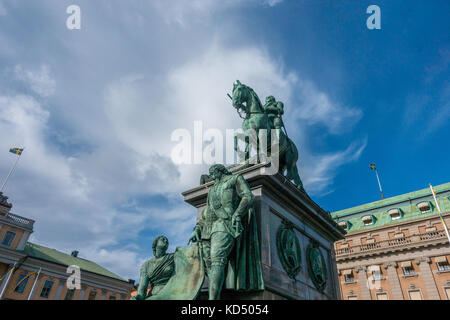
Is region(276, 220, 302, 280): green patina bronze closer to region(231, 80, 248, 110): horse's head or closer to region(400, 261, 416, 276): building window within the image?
region(231, 80, 248, 110): horse's head

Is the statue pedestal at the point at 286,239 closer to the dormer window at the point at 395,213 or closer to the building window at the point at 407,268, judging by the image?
the building window at the point at 407,268

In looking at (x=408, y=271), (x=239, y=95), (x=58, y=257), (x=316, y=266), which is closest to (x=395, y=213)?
(x=408, y=271)

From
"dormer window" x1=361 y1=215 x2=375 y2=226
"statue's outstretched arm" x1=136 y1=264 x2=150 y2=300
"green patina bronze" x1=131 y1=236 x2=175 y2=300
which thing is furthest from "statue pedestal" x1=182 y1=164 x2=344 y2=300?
"dormer window" x1=361 y1=215 x2=375 y2=226

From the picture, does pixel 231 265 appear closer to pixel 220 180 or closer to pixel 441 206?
pixel 220 180

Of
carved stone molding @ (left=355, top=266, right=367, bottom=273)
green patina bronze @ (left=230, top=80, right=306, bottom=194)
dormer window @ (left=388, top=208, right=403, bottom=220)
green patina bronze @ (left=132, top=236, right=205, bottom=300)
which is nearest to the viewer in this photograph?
green patina bronze @ (left=132, top=236, right=205, bottom=300)

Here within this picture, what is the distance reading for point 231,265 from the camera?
509cm

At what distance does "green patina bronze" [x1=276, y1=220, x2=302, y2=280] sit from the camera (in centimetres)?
591

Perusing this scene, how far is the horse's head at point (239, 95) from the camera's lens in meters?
8.21

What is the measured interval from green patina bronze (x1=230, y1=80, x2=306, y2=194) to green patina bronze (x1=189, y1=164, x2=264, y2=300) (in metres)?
2.43

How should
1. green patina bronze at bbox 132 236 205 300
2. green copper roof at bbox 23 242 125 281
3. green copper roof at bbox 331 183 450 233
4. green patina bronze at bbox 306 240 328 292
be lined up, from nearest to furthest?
green patina bronze at bbox 132 236 205 300 → green patina bronze at bbox 306 240 328 292 → green copper roof at bbox 331 183 450 233 → green copper roof at bbox 23 242 125 281

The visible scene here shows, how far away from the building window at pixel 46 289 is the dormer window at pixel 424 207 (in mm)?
57289

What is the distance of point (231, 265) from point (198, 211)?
2038 millimetres

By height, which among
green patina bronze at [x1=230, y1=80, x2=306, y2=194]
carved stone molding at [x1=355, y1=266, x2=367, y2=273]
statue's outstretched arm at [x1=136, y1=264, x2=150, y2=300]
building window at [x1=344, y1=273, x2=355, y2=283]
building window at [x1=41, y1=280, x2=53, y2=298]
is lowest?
statue's outstretched arm at [x1=136, y1=264, x2=150, y2=300]

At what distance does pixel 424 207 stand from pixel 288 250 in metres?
48.3
